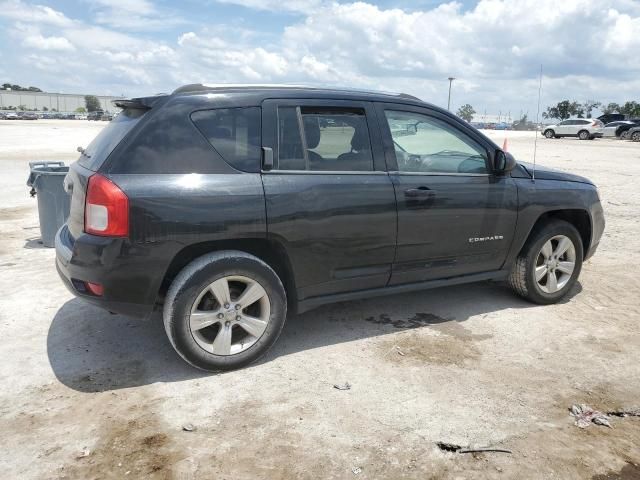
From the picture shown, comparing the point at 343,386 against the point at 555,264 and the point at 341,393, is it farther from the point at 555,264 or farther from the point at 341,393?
the point at 555,264

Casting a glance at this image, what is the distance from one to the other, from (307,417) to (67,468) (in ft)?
4.19

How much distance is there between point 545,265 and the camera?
16.3 ft

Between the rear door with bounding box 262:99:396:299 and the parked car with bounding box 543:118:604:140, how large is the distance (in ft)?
132

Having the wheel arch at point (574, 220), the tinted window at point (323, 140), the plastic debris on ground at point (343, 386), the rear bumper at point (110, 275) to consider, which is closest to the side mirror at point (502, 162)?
the wheel arch at point (574, 220)

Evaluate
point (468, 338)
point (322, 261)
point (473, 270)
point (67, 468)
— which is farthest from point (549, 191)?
point (67, 468)

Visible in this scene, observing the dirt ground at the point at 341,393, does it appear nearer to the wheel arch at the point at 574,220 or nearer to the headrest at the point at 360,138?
the wheel arch at the point at 574,220

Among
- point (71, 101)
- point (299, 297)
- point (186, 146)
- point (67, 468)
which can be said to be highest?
point (71, 101)

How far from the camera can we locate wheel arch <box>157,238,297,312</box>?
11.6ft

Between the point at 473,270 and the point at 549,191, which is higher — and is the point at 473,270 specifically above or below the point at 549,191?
below

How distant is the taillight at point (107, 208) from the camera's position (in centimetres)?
324

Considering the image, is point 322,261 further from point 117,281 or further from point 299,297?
point 117,281

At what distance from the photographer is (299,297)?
389cm

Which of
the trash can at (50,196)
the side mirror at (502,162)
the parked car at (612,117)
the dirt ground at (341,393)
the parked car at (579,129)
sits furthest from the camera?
the parked car at (612,117)

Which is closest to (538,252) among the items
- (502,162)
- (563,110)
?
(502,162)
